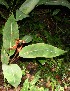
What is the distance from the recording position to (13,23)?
11.9 ft

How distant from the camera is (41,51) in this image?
351 cm

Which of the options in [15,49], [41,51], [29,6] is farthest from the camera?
[29,6]

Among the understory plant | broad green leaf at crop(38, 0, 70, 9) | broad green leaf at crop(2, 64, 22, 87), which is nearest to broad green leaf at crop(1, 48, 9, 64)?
the understory plant

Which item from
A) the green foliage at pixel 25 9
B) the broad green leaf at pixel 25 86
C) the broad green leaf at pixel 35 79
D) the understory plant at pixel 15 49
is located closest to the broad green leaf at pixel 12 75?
the understory plant at pixel 15 49

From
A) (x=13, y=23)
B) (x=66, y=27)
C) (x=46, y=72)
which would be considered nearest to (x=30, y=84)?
(x=46, y=72)

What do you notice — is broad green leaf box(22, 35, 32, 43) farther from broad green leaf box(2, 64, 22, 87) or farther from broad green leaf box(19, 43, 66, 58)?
broad green leaf box(2, 64, 22, 87)

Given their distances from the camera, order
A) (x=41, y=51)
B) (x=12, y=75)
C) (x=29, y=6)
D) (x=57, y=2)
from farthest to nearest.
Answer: (x=57, y=2)
(x=29, y=6)
(x=41, y=51)
(x=12, y=75)

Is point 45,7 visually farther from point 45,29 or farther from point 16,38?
point 16,38

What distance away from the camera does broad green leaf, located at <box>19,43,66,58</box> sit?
11.5ft

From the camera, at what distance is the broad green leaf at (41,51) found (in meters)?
3.49

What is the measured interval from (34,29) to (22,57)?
721mm

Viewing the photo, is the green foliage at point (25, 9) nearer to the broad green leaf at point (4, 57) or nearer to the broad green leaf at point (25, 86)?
the broad green leaf at point (4, 57)

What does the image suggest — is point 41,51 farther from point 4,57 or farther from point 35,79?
point 4,57

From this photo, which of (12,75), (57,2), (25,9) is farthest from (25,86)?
(57,2)
